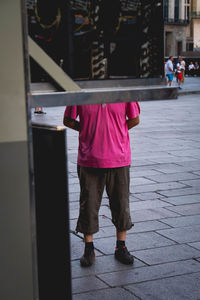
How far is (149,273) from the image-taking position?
3.98 meters

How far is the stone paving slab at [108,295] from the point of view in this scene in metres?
3.56

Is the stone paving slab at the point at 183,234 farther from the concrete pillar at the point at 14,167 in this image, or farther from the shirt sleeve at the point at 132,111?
the concrete pillar at the point at 14,167

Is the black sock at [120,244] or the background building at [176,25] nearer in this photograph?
the black sock at [120,244]

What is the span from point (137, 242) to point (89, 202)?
0.81 metres

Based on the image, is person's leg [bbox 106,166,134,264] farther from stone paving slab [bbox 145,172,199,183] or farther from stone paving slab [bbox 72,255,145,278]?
stone paving slab [bbox 145,172,199,183]

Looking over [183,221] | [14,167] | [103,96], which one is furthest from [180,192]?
[14,167]

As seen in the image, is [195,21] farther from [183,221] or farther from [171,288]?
[171,288]

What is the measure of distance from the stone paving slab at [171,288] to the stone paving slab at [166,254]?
1.14ft

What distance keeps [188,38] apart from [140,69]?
81.4 metres

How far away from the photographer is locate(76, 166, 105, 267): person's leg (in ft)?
13.1

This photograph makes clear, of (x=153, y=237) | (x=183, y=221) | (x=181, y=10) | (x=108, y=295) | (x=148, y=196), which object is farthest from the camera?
(x=181, y=10)

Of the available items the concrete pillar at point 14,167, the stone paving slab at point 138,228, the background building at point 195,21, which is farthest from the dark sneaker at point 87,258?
the background building at point 195,21

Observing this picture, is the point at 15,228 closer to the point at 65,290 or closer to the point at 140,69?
the point at 65,290

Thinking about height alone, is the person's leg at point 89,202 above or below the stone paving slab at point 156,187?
above
